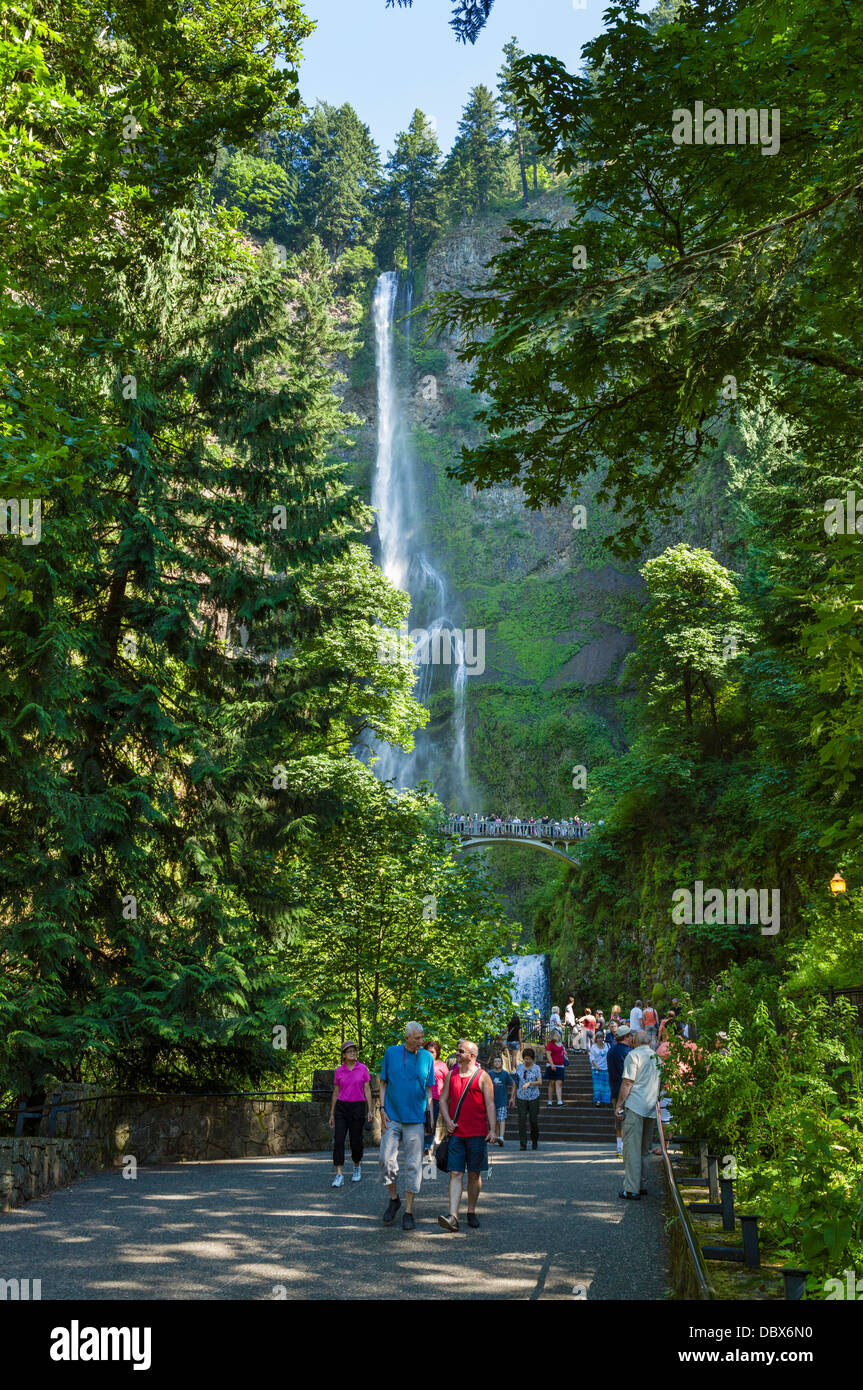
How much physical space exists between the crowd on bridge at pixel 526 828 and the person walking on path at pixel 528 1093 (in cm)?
2956

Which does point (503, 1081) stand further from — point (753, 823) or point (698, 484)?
point (698, 484)

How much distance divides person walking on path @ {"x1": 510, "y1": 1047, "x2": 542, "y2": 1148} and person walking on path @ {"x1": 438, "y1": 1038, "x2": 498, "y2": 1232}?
7612 millimetres

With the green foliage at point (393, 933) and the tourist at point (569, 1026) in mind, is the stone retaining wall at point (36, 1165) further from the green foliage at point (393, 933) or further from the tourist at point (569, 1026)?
the tourist at point (569, 1026)

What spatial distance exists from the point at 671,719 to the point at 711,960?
901cm

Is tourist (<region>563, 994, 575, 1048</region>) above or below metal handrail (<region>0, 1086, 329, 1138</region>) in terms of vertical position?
below

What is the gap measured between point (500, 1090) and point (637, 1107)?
845cm

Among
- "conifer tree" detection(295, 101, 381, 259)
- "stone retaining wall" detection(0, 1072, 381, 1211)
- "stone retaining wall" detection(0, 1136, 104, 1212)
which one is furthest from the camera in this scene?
"conifer tree" detection(295, 101, 381, 259)

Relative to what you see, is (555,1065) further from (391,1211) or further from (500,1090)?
(391,1211)

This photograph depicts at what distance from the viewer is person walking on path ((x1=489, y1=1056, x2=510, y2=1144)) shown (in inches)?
706

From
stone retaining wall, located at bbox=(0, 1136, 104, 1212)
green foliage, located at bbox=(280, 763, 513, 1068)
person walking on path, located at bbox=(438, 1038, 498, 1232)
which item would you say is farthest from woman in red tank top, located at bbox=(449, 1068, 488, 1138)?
green foliage, located at bbox=(280, 763, 513, 1068)

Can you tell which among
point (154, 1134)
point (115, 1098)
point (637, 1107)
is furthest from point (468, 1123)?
point (154, 1134)

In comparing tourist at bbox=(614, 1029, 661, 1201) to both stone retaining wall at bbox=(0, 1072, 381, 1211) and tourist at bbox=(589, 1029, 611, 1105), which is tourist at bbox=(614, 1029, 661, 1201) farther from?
tourist at bbox=(589, 1029, 611, 1105)
